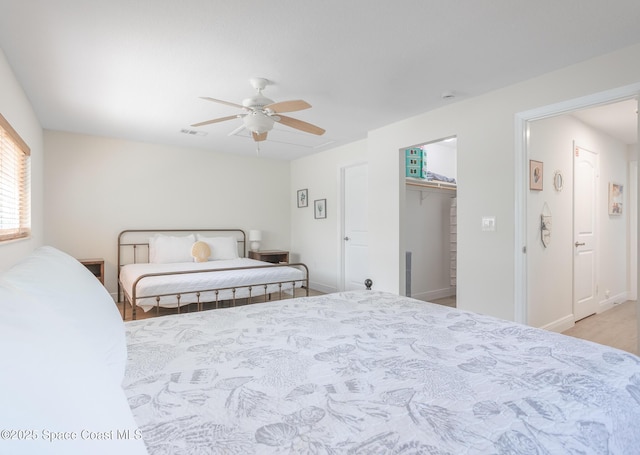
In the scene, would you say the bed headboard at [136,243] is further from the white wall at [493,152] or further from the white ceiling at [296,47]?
the white wall at [493,152]

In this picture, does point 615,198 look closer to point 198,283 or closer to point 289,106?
point 289,106

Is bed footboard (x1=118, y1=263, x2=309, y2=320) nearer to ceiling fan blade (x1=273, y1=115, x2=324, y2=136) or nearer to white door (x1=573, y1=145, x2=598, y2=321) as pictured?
ceiling fan blade (x1=273, y1=115, x2=324, y2=136)

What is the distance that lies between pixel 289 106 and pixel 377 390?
213 cm

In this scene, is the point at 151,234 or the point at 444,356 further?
the point at 151,234

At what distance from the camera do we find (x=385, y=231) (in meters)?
4.05

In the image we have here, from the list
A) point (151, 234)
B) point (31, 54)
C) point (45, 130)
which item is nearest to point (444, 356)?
point (31, 54)

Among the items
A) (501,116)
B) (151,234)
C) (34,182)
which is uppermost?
(501,116)

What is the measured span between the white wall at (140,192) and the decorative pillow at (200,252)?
0.63m

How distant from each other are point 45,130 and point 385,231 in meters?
4.57

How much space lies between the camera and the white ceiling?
188cm

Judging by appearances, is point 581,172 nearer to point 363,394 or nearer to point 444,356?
point 444,356

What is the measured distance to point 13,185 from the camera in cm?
294

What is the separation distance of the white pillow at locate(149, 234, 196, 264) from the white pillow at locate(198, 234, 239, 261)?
28cm

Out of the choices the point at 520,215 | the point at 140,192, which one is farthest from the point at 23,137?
the point at 520,215
